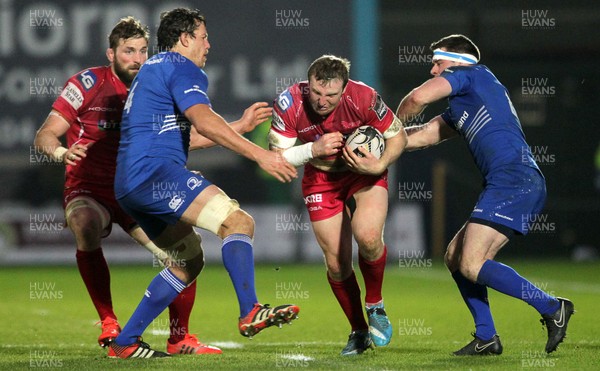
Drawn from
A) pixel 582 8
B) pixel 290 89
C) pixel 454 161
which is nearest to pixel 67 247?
pixel 454 161

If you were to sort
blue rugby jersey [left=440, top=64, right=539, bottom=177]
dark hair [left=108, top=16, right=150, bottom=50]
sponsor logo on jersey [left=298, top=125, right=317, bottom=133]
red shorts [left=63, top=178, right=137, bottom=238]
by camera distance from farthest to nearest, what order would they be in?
1. red shorts [left=63, top=178, right=137, bottom=238]
2. dark hair [left=108, top=16, right=150, bottom=50]
3. sponsor logo on jersey [left=298, top=125, right=317, bottom=133]
4. blue rugby jersey [left=440, top=64, right=539, bottom=177]

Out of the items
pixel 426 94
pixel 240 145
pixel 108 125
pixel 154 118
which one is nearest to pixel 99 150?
pixel 108 125

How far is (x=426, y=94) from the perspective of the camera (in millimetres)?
6848

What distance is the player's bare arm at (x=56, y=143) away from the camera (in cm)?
704

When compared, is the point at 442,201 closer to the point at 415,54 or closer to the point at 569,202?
the point at 569,202

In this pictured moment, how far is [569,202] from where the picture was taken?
64.4ft

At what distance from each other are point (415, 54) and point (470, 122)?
58.8 feet

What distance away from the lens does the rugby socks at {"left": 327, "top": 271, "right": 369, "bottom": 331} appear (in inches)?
293

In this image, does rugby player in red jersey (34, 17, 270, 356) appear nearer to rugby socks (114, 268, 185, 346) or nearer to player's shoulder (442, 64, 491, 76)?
rugby socks (114, 268, 185, 346)

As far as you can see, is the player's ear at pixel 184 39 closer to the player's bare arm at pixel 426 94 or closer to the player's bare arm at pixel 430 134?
the player's bare arm at pixel 426 94

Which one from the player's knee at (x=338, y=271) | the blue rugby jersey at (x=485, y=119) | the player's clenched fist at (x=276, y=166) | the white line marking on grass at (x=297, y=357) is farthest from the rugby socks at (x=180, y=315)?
the blue rugby jersey at (x=485, y=119)

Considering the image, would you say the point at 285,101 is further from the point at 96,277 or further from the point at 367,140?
the point at 96,277

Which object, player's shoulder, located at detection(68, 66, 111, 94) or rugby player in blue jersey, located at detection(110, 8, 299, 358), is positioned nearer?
rugby player in blue jersey, located at detection(110, 8, 299, 358)

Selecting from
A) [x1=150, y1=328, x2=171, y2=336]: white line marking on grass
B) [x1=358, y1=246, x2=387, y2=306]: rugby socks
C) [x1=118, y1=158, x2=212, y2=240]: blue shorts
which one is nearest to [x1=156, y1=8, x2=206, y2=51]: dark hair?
[x1=118, y1=158, x2=212, y2=240]: blue shorts
